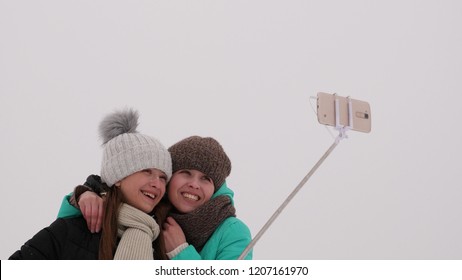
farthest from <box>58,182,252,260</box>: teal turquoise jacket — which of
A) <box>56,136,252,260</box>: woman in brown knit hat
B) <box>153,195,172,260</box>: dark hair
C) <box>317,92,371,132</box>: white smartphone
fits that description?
<box>317,92,371,132</box>: white smartphone

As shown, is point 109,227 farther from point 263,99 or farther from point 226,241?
point 263,99

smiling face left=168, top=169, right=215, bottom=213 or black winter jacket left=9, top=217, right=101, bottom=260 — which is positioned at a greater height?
smiling face left=168, top=169, right=215, bottom=213

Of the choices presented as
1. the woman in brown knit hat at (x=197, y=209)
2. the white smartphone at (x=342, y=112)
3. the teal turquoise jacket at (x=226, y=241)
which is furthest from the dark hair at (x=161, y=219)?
the white smartphone at (x=342, y=112)

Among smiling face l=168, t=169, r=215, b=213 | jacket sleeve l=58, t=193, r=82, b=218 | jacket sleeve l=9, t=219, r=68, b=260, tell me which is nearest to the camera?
jacket sleeve l=9, t=219, r=68, b=260

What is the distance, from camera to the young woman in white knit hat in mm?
1716

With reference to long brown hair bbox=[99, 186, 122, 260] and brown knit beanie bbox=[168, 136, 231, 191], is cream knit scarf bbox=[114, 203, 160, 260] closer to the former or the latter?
long brown hair bbox=[99, 186, 122, 260]

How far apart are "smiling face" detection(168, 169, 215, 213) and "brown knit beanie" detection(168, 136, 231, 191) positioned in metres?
0.03

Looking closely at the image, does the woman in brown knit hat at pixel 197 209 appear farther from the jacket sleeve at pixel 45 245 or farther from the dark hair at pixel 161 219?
the jacket sleeve at pixel 45 245

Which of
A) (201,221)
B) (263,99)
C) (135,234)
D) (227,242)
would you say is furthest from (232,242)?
(263,99)

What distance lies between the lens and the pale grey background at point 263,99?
573cm

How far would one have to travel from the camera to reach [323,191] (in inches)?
243

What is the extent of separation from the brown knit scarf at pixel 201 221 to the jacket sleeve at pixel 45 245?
399 mm

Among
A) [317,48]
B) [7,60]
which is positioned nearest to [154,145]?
[7,60]
